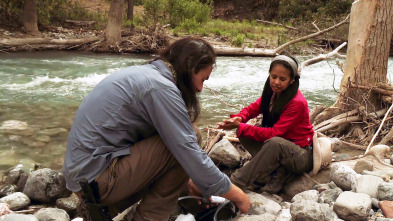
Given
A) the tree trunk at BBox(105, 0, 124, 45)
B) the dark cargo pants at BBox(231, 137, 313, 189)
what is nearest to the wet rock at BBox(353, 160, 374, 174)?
the dark cargo pants at BBox(231, 137, 313, 189)

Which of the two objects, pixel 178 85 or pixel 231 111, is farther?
pixel 231 111

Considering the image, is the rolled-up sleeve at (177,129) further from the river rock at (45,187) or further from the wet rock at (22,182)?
the wet rock at (22,182)

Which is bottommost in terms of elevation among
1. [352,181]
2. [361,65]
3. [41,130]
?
[41,130]

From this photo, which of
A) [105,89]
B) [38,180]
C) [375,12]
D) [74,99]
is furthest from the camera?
[74,99]

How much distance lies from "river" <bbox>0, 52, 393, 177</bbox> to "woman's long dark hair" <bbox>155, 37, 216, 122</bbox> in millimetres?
2472

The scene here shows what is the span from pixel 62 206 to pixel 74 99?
4103 millimetres

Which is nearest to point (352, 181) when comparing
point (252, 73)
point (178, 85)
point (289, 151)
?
point (289, 151)

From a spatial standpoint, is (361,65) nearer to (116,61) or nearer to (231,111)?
(231,111)

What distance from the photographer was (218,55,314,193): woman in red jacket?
2.86 meters

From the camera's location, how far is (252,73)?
9867 millimetres

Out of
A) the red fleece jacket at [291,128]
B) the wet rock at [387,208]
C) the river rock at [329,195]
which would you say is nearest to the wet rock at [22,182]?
the red fleece jacket at [291,128]

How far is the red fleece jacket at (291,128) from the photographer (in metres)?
2.92

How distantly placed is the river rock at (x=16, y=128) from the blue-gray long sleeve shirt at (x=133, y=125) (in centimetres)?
332

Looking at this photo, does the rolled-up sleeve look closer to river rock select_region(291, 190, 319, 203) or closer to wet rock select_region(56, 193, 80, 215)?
river rock select_region(291, 190, 319, 203)
